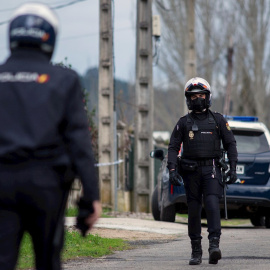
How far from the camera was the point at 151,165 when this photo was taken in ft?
65.9

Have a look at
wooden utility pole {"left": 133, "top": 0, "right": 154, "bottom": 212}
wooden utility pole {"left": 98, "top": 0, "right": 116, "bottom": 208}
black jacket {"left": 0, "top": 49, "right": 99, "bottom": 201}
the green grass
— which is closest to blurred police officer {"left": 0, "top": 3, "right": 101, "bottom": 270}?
black jacket {"left": 0, "top": 49, "right": 99, "bottom": 201}

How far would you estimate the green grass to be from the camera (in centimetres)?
904

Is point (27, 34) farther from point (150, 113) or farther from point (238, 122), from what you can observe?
point (150, 113)

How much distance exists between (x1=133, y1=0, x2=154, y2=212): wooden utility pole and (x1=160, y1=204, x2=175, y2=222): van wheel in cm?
564

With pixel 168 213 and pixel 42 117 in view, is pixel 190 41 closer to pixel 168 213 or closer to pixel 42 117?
pixel 168 213

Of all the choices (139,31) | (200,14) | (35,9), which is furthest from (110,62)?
(200,14)

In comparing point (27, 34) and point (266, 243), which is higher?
point (27, 34)

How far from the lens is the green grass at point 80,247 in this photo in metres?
9.04

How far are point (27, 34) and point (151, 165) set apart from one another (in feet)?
52.6

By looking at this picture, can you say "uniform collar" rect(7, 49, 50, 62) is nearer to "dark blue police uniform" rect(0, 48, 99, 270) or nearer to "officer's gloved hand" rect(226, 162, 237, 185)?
"dark blue police uniform" rect(0, 48, 99, 270)

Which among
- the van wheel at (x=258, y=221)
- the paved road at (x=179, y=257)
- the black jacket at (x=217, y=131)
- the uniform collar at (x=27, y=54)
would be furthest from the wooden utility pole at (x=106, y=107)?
the uniform collar at (x=27, y=54)

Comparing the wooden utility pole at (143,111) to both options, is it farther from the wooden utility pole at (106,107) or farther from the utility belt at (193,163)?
the utility belt at (193,163)

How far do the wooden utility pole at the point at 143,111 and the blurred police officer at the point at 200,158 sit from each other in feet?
36.0

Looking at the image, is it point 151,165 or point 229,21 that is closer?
point 151,165
